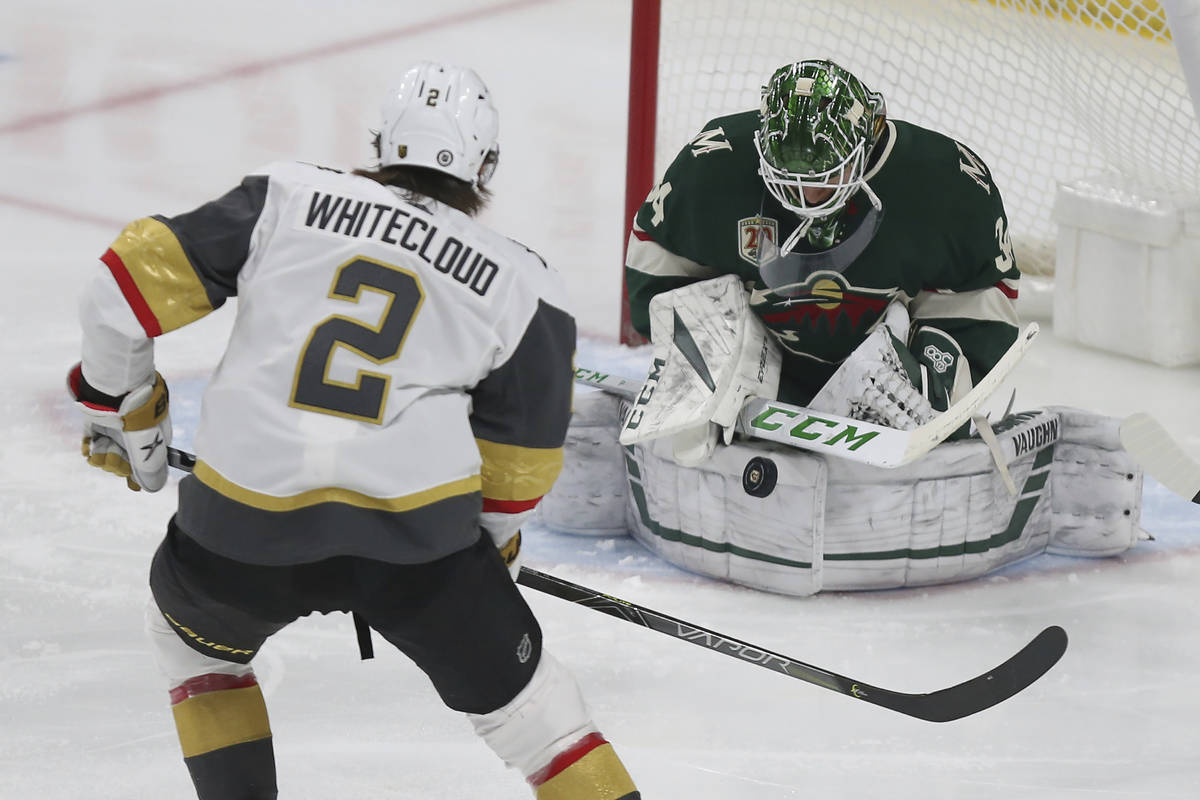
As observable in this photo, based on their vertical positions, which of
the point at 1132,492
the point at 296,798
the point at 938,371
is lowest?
the point at 296,798

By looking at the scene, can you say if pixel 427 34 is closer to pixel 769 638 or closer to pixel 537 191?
pixel 537 191

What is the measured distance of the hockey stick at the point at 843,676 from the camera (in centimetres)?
212

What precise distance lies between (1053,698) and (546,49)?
458 centimetres

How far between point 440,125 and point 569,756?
674 mm

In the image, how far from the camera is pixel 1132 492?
2.87m

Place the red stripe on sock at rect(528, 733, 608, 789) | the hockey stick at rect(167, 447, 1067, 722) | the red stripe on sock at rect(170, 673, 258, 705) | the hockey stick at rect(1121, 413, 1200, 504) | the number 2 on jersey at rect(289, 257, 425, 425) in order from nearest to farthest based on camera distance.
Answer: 1. the number 2 on jersey at rect(289, 257, 425, 425)
2. the red stripe on sock at rect(528, 733, 608, 789)
3. the red stripe on sock at rect(170, 673, 258, 705)
4. the hockey stick at rect(167, 447, 1067, 722)
5. the hockey stick at rect(1121, 413, 1200, 504)

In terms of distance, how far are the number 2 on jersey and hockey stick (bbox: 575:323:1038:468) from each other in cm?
103

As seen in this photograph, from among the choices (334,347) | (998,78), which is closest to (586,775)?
(334,347)

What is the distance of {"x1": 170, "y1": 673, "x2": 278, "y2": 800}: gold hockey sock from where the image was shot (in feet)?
6.02

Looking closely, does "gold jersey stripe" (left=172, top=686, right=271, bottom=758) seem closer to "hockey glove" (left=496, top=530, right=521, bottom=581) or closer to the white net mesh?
"hockey glove" (left=496, top=530, right=521, bottom=581)

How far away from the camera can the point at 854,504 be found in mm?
2691

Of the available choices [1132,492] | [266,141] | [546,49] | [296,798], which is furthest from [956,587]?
[546,49]

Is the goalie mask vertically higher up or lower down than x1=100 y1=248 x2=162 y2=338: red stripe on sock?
higher up

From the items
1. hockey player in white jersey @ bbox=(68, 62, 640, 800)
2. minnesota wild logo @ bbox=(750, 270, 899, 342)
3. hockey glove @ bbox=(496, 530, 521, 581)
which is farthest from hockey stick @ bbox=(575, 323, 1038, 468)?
→ hockey player in white jersey @ bbox=(68, 62, 640, 800)
